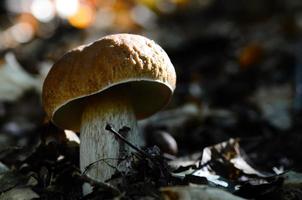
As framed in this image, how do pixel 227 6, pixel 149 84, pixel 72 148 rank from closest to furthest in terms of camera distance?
pixel 149 84 → pixel 72 148 → pixel 227 6

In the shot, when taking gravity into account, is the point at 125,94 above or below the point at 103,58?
below

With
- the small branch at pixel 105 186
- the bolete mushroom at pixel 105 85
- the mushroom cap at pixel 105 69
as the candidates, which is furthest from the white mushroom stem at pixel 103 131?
the small branch at pixel 105 186

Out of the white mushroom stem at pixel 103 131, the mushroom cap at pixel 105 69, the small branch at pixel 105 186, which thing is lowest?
the small branch at pixel 105 186

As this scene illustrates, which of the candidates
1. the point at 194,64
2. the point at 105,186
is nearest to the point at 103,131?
the point at 105,186

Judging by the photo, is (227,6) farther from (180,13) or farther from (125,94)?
(125,94)

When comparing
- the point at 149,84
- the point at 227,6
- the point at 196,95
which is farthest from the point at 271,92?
the point at 227,6

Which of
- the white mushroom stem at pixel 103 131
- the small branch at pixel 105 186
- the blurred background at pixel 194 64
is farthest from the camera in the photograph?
the blurred background at pixel 194 64

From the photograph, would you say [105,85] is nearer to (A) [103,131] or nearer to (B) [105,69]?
(B) [105,69]

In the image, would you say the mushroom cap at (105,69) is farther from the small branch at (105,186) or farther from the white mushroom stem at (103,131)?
the small branch at (105,186)
